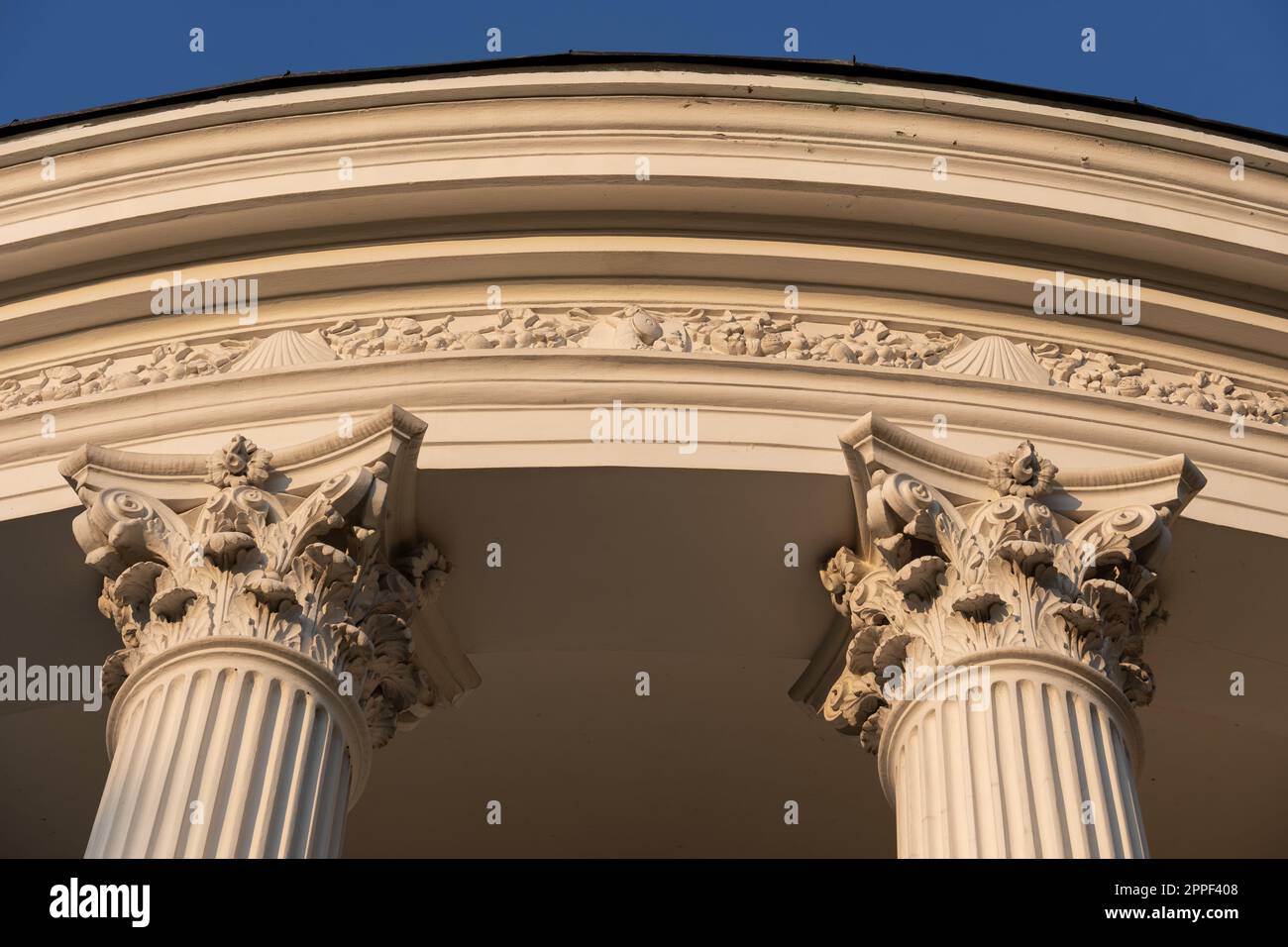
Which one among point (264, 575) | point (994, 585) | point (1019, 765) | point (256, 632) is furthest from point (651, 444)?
point (1019, 765)

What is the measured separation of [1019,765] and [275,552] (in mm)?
6204

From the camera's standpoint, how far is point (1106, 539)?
18.8m

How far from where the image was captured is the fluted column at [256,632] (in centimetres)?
1680

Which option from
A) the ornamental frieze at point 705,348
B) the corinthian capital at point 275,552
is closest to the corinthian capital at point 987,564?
the ornamental frieze at point 705,348


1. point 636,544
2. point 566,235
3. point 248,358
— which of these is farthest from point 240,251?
point 636,544

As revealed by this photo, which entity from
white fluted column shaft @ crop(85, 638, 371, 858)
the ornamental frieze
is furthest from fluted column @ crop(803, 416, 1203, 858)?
white fluted column shaft @ crop(85, 638, 371, 858)

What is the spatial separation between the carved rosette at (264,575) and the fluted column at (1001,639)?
3.89 metres

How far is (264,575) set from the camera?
59.6ft

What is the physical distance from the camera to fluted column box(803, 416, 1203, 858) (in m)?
16.9

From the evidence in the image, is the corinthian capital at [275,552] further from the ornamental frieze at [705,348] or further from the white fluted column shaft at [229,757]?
the ornamental frieze at [705,348]

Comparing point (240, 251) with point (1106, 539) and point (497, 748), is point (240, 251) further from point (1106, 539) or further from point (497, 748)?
point (1106, 539)
